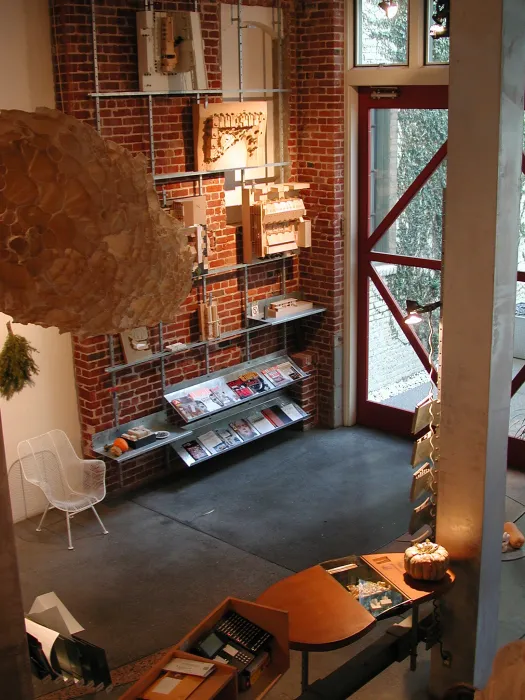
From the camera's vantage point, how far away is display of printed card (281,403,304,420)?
8.95 meters

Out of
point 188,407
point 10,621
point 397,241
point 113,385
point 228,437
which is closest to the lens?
point 10,621

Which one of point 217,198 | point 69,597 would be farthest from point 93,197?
point 217,198

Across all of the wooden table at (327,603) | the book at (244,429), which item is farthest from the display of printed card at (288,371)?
the wooden table at (327,603)

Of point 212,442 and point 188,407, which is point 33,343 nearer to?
point 188,407

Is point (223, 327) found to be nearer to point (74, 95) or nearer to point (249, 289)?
point (249, 289)

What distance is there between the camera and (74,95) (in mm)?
6922

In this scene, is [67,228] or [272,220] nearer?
[67,228]

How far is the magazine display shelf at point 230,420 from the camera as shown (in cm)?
808

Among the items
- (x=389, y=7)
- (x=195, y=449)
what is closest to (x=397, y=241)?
(x=389, y=7)

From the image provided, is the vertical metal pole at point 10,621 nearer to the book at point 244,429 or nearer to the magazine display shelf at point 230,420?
the magazine display shelf at point 230,420

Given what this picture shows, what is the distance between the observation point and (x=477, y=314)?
4426mm

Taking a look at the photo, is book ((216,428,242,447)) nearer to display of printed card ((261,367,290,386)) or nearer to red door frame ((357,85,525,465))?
display of printed card ((261,367,290,386))

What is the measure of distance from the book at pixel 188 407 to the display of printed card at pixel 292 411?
3.71 ft

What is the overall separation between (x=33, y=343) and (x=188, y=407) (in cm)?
153
